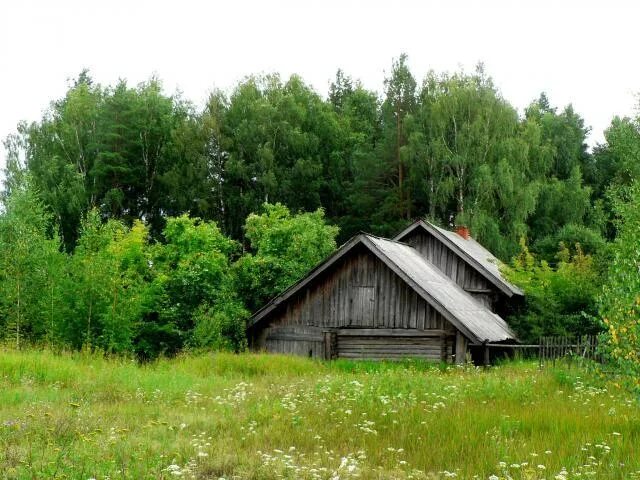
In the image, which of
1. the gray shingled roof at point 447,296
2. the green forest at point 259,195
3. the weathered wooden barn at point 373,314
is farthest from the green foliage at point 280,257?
the gray shingled roof at point 447,296

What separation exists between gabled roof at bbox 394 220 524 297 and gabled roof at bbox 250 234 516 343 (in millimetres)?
1597

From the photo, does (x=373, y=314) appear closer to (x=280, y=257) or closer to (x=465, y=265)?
(x=465, y=265)

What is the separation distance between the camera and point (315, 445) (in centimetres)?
992

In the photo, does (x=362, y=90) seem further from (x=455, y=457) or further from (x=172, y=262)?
(x=455, y=457)

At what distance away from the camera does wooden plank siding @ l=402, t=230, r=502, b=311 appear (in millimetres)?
32219

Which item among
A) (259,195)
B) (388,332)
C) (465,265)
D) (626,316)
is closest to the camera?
(626,316)

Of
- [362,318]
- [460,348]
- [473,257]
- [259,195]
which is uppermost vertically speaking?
[259,195]

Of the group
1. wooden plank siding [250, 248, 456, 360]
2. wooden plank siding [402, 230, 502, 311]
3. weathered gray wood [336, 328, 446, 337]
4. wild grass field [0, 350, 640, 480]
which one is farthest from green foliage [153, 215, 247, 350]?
wild grass field [0, 350, 640, 480]

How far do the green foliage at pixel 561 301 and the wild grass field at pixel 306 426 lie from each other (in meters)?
10.3

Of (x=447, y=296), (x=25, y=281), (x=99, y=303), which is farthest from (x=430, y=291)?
(x=25, y=281)

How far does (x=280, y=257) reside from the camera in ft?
111

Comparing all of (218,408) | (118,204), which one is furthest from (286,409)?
(118,204)

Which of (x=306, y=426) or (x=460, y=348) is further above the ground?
(x=460, y=348)

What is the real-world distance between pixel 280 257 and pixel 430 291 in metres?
11.0
